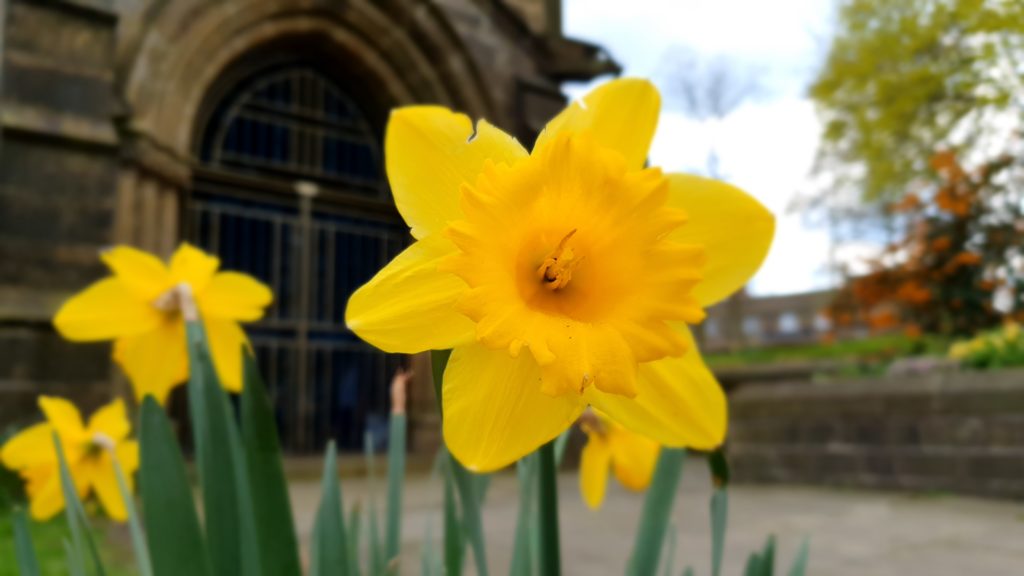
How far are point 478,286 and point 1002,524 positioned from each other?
3797mm

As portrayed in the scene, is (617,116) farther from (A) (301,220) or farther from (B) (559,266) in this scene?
(A) (301,220)

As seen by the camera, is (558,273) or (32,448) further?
(32,448)

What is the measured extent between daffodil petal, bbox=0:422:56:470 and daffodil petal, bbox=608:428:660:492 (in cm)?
72

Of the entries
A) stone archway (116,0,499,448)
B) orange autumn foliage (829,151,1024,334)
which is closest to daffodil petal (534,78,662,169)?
stone archway (116,0,499,448)

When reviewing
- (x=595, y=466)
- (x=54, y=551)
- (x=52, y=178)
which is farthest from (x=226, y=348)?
(x=52, y=178)

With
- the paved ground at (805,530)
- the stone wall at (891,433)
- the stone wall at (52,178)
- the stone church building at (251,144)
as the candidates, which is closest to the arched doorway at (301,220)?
the stone church building at (251,144)

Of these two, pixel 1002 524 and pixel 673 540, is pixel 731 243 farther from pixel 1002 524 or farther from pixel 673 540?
pixel 1002 524

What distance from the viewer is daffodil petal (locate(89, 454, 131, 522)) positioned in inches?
39.2

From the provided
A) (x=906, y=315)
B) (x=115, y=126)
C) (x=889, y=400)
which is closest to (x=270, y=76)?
(x=115, y=126)

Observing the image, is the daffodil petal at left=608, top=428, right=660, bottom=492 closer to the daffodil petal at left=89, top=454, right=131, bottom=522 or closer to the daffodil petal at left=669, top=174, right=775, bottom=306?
the daffodil petal at left=669, top=174, right=775, bottom=306

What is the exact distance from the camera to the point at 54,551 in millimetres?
2520

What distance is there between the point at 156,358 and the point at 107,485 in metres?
0.29

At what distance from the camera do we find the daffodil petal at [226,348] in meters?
0.85

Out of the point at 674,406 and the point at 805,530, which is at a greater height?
the point at 674,406
